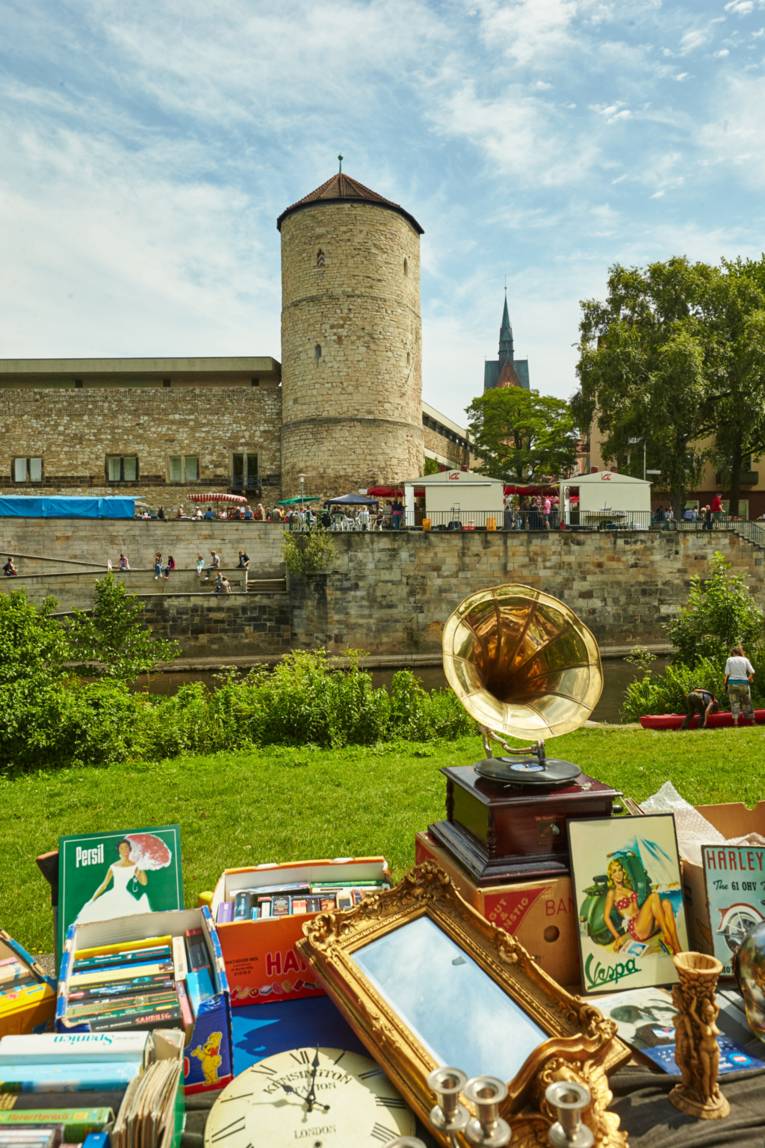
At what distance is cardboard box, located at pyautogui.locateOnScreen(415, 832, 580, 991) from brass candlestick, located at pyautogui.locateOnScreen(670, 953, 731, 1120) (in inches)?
25.1

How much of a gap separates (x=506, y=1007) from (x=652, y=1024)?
1.97 ft

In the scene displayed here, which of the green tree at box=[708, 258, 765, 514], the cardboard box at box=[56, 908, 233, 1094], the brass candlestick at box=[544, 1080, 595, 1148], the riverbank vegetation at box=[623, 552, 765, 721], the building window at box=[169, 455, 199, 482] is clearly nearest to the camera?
the brass candlestick at box=[544, 1080, 595, 1148]

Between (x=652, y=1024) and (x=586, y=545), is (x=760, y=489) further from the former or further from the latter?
(x=652, y=1024)

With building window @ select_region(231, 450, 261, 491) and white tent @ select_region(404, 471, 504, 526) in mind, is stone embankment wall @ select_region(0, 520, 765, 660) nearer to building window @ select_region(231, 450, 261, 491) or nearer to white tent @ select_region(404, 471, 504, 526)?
white tent @ select_region(404, 471, 504, 526)

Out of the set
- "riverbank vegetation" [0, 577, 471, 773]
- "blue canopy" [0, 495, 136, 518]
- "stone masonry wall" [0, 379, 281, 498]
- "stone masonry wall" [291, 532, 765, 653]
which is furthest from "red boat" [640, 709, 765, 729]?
"stone masonry wall" [0, 379, 281, 498]

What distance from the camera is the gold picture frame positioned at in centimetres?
180

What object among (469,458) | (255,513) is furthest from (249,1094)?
(469,458)

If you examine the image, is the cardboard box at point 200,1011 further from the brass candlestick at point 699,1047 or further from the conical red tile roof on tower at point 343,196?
the conical red tile roof on tower at point 343,196

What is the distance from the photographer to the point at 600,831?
2721 mm

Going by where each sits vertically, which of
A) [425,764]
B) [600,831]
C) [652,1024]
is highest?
[600,831]

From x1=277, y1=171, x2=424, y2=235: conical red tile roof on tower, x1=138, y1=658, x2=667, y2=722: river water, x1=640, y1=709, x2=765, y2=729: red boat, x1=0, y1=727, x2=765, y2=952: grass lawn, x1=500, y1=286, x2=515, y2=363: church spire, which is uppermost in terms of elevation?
x1=500, y1=286, x2=515, y2=363: church spire

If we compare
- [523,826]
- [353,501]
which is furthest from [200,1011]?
[353,501]

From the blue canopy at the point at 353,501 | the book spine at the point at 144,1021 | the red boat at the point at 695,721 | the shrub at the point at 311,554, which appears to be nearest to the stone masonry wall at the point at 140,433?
the blue canopy at the point at 353,501

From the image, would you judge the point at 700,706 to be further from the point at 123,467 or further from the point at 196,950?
the point at 123,467
